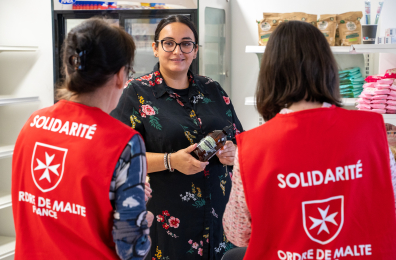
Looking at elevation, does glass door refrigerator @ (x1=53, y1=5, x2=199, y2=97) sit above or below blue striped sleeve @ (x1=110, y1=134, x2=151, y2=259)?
above

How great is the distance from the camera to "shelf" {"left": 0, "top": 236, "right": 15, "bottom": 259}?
10.5 ft

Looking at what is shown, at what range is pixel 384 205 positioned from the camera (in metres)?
1.11

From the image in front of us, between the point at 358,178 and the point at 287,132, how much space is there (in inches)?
9.1

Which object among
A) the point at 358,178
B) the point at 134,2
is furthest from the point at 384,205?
the point at 134,2

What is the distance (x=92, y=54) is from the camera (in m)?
1.08

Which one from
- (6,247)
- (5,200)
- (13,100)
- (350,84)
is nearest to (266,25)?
(350,84)

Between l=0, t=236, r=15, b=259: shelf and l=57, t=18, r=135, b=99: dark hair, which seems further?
l=0, t=236, r=15, b=259: shelf

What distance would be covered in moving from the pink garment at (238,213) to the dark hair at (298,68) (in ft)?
0.20

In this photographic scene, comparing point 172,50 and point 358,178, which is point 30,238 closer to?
point 358,178

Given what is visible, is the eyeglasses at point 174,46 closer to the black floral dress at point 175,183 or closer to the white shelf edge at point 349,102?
the black floral dress at point 175,183

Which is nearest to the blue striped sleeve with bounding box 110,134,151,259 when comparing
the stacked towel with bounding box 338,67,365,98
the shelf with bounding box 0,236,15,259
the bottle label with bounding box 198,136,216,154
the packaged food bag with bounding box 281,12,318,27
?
the bottle label with bounding box 198,136,216,154

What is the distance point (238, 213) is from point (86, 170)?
47 centimetres

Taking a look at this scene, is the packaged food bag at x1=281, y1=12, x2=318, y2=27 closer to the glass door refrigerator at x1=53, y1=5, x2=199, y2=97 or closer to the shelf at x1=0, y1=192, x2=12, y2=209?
the glass door refrigerator at x1=53, y1=5, x2=199, y2=97

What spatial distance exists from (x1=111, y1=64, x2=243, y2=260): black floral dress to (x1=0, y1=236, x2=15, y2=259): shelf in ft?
6.23
